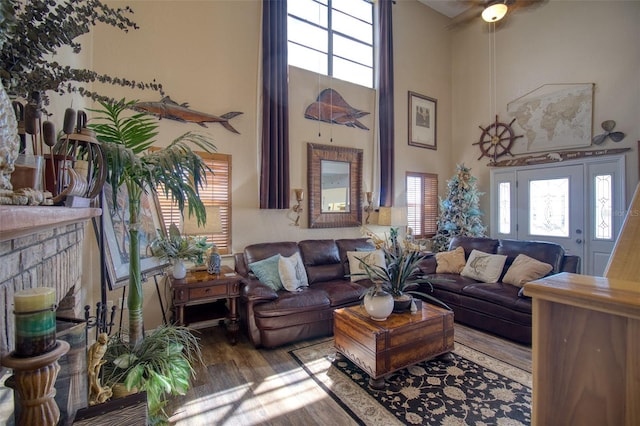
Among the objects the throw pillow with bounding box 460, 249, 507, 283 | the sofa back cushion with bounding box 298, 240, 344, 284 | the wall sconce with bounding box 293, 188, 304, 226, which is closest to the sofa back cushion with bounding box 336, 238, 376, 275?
the sofa back cushion with bounding box 298, 240, 344, 284

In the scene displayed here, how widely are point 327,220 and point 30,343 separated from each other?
13.7 ft

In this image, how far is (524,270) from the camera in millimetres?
3613

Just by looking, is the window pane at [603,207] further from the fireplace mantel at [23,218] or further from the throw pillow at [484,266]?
the fireplace mantel at [23,218]

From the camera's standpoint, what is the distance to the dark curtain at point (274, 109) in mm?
4164

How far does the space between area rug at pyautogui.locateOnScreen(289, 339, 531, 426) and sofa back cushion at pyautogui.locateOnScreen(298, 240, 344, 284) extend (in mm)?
1212

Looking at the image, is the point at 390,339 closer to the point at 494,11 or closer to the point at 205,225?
the point at 205,225

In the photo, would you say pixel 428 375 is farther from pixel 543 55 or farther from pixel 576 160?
pixel 543 55

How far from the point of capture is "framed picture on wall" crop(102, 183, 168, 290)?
192 cm

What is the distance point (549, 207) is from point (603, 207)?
0.70 m

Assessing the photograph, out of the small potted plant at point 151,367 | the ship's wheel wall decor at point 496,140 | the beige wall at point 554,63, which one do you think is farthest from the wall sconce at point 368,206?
the small potted plant at point 151,367

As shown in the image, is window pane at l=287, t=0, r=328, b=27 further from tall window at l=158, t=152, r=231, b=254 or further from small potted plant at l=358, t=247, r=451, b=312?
small potted plant at l=358, t=247, r=451, b=312

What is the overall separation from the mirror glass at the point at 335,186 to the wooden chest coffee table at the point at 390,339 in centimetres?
217

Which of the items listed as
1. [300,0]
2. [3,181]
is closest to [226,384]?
[3,181]

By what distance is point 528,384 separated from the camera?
2479mm
